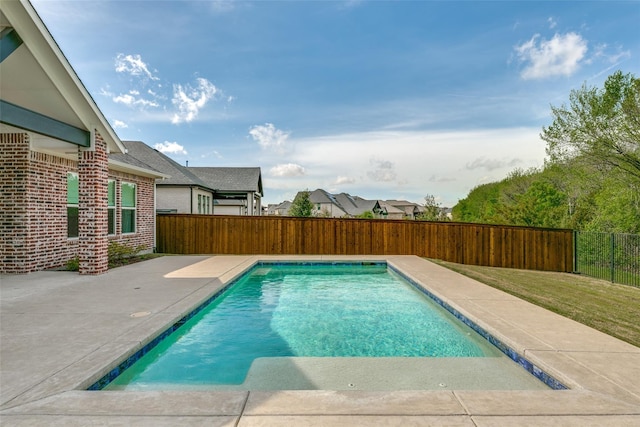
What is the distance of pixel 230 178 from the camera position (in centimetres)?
2494

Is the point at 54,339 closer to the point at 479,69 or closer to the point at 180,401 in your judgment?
the point at 180,401

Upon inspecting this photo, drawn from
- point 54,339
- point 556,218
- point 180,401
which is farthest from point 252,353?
point 556,218

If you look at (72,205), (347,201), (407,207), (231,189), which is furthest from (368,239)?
(407,207)

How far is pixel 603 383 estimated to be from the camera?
3.08m

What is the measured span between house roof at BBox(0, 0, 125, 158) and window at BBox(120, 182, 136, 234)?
3718 millimetres

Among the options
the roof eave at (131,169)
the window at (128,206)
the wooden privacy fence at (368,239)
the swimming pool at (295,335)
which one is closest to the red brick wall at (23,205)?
the roof eave at (131,169)

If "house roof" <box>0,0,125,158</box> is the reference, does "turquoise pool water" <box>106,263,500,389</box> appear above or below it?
below

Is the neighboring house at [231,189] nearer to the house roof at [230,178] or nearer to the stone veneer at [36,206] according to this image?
the house roof at [230,178]

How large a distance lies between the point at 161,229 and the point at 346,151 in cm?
901

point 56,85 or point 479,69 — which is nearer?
point 56,85

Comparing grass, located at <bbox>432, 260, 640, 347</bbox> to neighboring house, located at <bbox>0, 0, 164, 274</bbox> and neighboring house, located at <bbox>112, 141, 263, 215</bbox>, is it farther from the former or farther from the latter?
neighboring house, located at <bbox>112, 141, 263, 215</bbox>

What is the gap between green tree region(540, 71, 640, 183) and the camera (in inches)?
588

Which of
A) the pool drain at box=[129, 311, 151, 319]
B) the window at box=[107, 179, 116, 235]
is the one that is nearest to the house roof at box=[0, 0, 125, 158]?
the window at box=[107, 179, 116, 235]

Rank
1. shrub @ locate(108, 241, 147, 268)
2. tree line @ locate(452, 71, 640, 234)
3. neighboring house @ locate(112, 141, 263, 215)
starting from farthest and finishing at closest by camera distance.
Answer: neighboring house @ locate(112, 141, 263, 215) < tree line @ locate(452, 71, 640, 234) < shrub @ locate(108, 241, 147, 268)
